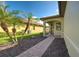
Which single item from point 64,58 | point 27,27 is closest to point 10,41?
point 27,27

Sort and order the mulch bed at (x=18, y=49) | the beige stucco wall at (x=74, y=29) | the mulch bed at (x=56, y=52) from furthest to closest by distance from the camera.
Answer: the mulch bed at (x=18, y=49) → the mulch bed at (x=56, y=52) → the beige stucco wall at (x=74, y=29)

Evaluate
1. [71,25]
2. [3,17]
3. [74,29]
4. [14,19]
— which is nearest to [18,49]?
[14,19]

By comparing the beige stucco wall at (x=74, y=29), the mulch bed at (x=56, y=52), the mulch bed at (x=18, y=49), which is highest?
the beige stucco wall at (x=74, y=29)

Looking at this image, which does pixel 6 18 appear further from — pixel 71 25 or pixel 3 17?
pixel 71 25

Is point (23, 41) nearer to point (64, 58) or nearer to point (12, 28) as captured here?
point (12, 28)

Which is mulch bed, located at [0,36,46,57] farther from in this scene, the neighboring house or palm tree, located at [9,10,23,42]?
the neighboring house

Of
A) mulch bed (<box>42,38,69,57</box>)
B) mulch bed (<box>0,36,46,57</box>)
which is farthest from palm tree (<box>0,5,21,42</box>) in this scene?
mulch bed (<box>42,38,69,57</box>)

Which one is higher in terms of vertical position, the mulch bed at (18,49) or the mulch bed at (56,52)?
the mulch bed at (18,49)

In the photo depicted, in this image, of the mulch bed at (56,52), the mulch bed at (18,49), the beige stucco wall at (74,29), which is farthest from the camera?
the mulch bed at (18,49)

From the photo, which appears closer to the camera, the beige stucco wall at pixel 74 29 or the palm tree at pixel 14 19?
the beige stucco wall at pixel 74 29

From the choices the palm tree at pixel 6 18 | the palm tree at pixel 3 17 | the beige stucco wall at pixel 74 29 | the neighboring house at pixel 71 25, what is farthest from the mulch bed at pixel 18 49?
the beige stucco wall at pixel 74 29

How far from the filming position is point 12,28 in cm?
427

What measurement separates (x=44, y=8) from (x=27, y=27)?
81 centimetres

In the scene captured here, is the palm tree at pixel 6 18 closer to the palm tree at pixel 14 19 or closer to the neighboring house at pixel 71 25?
the palm tree at pixel 14 19
